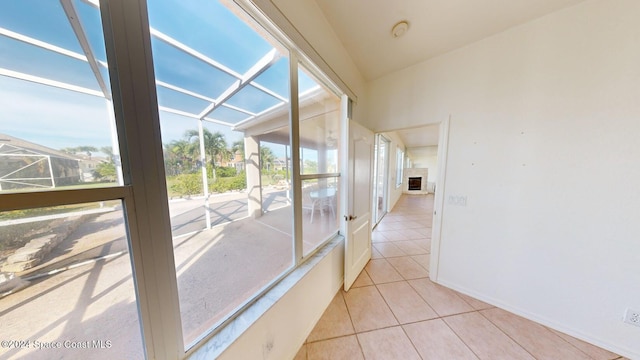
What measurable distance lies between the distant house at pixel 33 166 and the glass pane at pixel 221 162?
287 mm

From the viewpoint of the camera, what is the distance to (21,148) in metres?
0.48

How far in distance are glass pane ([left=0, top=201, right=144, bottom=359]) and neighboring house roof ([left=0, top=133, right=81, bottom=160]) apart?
160mm

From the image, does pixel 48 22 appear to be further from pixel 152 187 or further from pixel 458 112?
pixel 458 112

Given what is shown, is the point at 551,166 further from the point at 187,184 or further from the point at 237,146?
the point at 187,184

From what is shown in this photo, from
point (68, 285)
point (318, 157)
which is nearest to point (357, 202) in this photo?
point (318, 157)

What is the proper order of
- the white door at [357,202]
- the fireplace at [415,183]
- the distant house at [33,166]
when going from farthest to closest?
the fireplace at [415,183]
the white door at [357,202]
the distant house at [33,166]

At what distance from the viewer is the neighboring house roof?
46 cm

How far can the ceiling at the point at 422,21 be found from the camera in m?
1.40

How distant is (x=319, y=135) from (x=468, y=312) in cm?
236

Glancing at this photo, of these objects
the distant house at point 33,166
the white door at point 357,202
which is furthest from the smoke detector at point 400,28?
the distant house at point 33,166

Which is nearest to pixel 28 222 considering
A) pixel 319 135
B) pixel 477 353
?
pixel 319 135

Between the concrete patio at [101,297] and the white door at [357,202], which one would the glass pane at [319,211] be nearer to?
the white door at [357,202]

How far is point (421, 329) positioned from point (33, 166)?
2.47 m

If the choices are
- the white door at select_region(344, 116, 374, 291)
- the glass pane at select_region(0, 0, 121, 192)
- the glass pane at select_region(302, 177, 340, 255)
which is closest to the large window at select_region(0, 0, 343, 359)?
the glass pane at select_region(0, 0, 121, 192)
